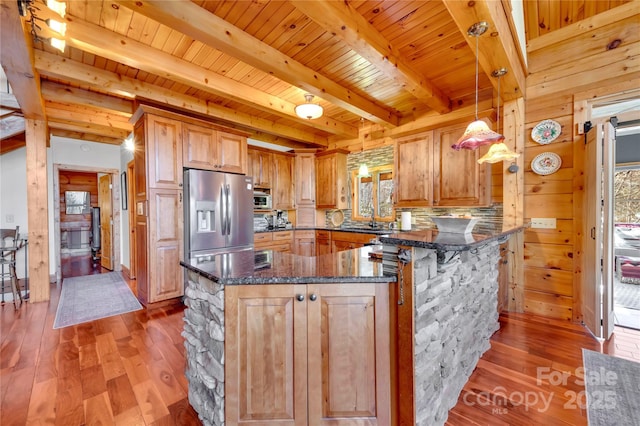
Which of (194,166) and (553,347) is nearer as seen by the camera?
(553,347)

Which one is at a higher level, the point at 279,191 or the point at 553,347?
the point at 279,191

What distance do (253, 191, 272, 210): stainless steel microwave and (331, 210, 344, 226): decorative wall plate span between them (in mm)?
1263

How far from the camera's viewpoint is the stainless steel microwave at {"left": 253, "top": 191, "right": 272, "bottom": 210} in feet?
15.8

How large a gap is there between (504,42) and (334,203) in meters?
3.33

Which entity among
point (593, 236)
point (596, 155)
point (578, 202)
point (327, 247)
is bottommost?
point (327, 247)

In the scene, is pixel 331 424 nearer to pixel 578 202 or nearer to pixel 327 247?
pixel 578 202

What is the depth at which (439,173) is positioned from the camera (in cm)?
361

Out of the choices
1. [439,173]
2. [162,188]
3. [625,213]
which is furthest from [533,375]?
[625,213]

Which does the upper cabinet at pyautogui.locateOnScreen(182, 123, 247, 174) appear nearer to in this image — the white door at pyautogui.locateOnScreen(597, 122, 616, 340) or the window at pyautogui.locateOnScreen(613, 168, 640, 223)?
the white door at pyautogui.locateOnScreen(597, 122, 616, 340)

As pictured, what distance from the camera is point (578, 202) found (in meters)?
2.83

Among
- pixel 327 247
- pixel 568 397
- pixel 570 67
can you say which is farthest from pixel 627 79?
pixel 327 247

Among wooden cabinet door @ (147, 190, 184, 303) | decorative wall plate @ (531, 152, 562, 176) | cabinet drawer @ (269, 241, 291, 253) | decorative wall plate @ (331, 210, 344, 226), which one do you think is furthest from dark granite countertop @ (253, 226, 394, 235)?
decorative wall plate @ (531, 152, 562, 176)

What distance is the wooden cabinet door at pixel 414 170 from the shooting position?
12.1 ft

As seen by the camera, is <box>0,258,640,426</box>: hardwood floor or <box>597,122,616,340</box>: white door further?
<box>597,122,616,340</box>: white door
